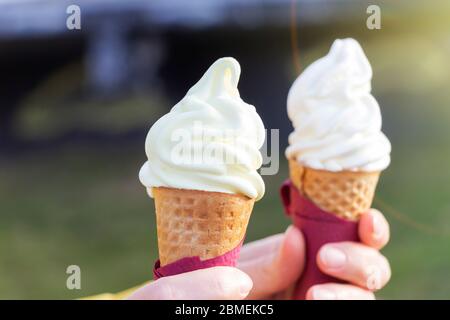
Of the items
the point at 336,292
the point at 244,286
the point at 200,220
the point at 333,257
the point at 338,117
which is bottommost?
the point at 336,292

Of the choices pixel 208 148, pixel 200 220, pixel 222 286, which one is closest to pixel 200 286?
pixel 222 286

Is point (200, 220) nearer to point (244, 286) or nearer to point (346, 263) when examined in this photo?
point (244, 286)

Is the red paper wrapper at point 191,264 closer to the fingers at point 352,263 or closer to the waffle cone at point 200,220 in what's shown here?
the waffle cone at point 200,220

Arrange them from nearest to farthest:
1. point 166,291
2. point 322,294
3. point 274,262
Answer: point 166,291
point 322,294
point 274,262

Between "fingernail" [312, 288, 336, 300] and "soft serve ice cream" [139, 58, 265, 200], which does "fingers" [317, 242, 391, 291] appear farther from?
"soft serve ice cream" [139, 58, 265, 200]

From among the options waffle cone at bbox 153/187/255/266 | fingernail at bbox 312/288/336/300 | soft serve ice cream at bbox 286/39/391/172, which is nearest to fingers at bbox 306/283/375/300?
fingernail at bbox 312/288/336/300

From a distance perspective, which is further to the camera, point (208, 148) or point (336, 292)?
point (336, 292)

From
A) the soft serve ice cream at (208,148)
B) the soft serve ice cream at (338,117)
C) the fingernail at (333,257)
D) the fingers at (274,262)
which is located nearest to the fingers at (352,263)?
the fingernail at (333,257)
